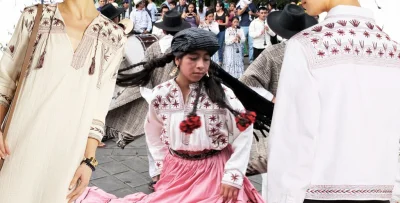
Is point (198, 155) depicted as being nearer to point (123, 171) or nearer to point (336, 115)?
point (336, 115)

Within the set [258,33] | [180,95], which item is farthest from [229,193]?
[258,33]

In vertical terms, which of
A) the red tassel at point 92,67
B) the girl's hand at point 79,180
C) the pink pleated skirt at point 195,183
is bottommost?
the pink pleated skirt at point 195,183

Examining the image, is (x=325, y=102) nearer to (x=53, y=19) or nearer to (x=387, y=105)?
(x=387, y=105)

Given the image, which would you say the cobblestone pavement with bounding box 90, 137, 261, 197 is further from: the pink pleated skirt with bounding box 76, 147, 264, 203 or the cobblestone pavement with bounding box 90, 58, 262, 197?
the pink pleated skirt with bounding box 76, 147, 264, 203

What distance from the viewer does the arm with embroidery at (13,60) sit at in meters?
2.09

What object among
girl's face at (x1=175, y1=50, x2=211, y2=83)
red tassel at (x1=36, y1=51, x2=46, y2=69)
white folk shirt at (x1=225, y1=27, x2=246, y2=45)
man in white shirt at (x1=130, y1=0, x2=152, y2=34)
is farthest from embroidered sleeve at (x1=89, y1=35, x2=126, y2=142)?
man in white shirt at (x1=130, y1=0, x2=152, y2=34)

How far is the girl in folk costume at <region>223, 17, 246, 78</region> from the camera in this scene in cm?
1073

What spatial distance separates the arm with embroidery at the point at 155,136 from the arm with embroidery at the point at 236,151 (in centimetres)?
50

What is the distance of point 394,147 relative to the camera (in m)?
2.03

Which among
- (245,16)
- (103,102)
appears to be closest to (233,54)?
(245,16)

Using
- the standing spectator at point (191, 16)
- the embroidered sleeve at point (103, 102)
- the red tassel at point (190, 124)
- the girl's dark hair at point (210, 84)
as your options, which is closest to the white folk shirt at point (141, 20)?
the standing spectator at point (191, 16)

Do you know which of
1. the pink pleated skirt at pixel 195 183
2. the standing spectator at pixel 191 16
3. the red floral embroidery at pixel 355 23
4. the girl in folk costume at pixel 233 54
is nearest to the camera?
the red floral embroidery at pixel 355 23

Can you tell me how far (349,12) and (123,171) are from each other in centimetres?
356

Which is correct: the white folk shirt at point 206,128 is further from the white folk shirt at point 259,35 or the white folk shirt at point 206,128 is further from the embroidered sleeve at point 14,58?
the white folk shirt at point 259,35
